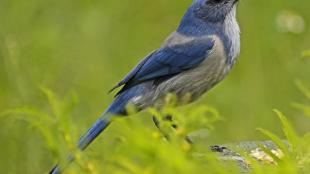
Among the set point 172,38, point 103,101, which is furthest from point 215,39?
point 103,101

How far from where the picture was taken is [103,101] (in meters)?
7.78

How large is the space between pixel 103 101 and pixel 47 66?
2.43 ft

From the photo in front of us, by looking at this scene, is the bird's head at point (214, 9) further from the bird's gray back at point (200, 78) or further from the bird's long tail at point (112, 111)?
the bird's long tail at point (112, 111)

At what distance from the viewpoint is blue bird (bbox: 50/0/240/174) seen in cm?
586

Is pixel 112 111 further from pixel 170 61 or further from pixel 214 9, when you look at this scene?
pixel 214 9

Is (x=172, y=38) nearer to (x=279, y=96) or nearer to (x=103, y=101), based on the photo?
(x=103, y=101)

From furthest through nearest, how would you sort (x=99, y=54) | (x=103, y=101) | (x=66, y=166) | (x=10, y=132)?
(x=99, y=54) < (x=103, y=101) < (x=10, y=132) < (x=66, y=166)

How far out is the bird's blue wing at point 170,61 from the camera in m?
5.91

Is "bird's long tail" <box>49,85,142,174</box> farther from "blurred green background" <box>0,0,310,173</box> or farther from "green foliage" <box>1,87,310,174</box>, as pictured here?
"green foliage" <box>1,87,310,174</box>

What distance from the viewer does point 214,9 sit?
6.18 metres

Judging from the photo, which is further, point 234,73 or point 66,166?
point 234,73

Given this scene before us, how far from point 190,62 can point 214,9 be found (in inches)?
16.1

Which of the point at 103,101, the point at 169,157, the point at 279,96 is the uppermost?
the point at 169,157

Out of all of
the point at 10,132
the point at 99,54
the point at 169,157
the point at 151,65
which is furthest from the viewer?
the point at 99,54
